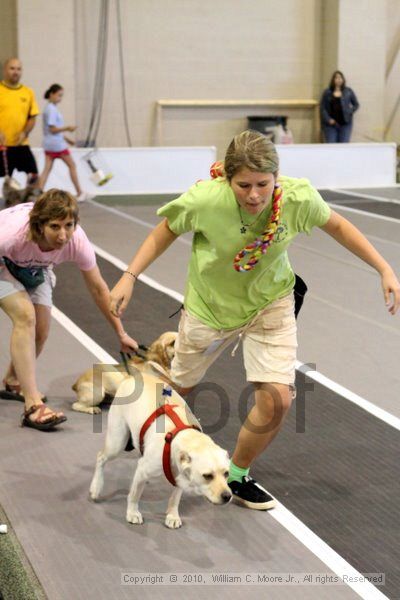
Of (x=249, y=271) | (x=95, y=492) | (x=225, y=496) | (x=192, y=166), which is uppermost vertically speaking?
(x=249, y=271)

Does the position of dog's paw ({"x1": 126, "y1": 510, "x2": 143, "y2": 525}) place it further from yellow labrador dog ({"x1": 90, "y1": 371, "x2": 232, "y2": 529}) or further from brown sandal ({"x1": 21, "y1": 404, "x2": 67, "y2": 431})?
brown sandal ({"x1": 21, "y1": 404, "x2": 67, "y2": 431})

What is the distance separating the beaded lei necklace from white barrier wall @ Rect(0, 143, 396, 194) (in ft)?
32.8

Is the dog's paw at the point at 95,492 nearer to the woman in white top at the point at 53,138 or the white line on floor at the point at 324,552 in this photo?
the white line on floor at the point at 324,552

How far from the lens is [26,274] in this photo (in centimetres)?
475

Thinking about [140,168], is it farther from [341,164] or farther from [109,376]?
[109,376]

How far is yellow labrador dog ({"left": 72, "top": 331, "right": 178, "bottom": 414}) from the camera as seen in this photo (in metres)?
4.75

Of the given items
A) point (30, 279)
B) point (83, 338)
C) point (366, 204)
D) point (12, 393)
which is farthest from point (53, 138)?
point (30, 279)

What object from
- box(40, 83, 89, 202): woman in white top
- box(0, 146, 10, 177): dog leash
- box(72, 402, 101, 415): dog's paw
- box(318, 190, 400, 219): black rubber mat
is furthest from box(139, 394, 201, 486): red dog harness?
box(40, 83, 89, 202): woman in white top

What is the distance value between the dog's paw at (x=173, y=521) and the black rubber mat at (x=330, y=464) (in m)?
0.50

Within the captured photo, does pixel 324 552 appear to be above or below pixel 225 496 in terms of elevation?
below

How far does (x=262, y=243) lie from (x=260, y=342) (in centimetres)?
45

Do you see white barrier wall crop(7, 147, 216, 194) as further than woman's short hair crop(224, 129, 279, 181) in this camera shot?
Yes

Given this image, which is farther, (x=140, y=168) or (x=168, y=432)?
(x=140, y=168)

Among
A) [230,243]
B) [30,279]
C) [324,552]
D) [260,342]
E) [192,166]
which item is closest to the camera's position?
[324,552]
